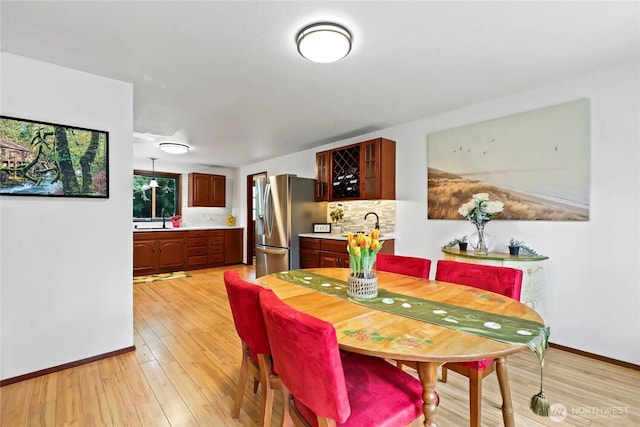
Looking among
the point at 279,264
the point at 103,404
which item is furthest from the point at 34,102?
the point at 279,264

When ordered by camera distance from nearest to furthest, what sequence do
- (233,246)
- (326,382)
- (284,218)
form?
(326,382), (284,218), (233,246)

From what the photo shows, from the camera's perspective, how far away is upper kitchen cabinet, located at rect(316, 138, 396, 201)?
375cm

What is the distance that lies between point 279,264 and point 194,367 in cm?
232

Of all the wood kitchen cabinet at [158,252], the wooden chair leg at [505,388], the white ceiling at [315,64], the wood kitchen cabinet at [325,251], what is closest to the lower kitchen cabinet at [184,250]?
the wood kitchen cabinet at [158,252]

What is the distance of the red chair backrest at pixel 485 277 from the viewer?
172cm

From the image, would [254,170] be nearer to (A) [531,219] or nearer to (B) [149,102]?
(B) [149,102]

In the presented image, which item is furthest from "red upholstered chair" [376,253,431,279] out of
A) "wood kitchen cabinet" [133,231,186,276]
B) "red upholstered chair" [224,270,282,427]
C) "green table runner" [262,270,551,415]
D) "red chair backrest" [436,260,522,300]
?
"wood kitchen cabinet" [133,231,186,276]

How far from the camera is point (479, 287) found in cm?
187

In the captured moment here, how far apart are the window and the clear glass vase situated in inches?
236

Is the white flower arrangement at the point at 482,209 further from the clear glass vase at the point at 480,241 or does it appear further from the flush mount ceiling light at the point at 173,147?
the flush mount ceiling light at the point at 173,147

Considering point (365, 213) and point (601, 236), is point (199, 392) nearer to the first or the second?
point (365, 213)

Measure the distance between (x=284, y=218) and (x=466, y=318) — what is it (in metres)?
3.43

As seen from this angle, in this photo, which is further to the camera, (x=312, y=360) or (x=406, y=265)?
(x=406, y=265)

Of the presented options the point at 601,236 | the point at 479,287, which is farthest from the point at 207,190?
the point at 601,236
